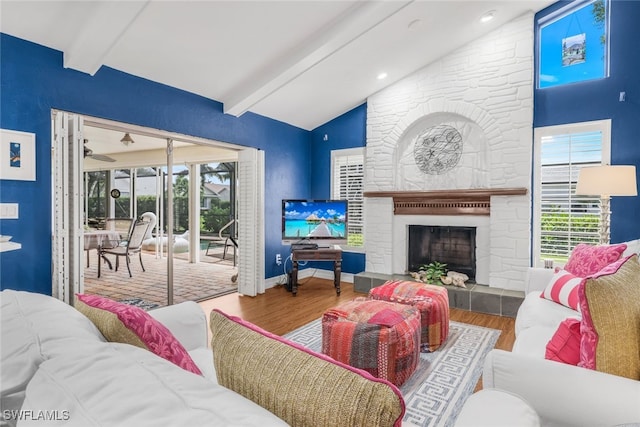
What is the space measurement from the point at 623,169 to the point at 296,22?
3.15 metres

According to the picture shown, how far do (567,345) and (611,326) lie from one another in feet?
0.88

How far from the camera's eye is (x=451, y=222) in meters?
4.51

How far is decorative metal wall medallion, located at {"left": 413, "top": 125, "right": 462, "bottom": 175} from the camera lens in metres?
4.50

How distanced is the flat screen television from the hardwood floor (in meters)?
0.72

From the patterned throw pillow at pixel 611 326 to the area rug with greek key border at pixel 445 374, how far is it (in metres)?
1.05

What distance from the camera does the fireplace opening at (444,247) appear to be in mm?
4492

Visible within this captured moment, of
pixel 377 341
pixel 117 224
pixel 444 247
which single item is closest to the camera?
pixel 377 341

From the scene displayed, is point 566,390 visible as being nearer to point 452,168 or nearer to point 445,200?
point 445,200

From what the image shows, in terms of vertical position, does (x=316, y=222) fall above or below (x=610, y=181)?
below

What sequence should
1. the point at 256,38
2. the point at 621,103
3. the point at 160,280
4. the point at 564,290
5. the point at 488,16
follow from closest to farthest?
the point at 564,290 < the point at 256,38 < the point at 621,103 < the point at 488,16 < the point at 160,280

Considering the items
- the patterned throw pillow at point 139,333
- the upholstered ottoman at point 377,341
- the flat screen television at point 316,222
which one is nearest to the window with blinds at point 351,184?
the flat screen television at point 316,222

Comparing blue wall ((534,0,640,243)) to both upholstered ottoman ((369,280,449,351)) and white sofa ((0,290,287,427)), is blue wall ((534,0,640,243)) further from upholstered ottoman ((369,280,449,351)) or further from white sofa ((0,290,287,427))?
white sofa ((0,290,287,427))

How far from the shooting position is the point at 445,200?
4504mm

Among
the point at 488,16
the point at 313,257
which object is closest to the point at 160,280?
the point at 313,257
